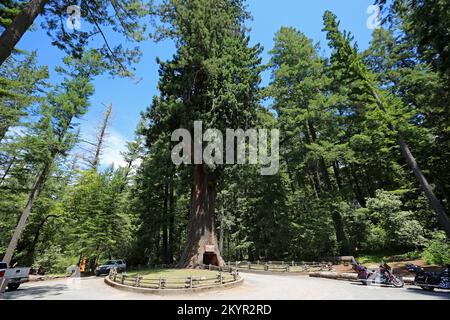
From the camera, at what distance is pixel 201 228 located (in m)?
19.0

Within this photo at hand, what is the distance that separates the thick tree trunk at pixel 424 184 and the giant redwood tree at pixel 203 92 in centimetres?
1038

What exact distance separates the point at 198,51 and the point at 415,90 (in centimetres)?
2161

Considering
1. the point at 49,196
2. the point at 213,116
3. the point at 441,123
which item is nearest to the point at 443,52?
the point at 441,123

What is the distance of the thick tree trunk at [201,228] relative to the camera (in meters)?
18.4

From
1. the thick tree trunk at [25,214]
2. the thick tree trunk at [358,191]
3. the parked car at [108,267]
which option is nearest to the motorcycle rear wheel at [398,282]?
the thick tree trunk at [358,191]

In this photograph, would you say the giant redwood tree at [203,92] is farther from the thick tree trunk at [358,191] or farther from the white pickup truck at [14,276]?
the thick tree trunk at [358,191]

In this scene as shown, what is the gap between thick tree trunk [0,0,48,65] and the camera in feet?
23.8

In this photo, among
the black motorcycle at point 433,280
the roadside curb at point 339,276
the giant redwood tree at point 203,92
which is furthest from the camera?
the giant redwood tree at point 203,92

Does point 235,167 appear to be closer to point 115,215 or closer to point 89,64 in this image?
point 115,215

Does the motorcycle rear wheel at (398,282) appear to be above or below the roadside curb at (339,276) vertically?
below

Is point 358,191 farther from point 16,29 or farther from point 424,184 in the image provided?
point 16,29

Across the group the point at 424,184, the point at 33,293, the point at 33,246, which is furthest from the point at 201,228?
the point at 33,246

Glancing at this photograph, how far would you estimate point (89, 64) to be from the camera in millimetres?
21516

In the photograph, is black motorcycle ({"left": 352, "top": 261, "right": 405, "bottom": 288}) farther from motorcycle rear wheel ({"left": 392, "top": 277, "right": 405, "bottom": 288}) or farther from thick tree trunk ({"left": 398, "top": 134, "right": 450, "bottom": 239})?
thick tree trunk ({"left": 398, "top": 134, "right": 450, "bottom": 239})
